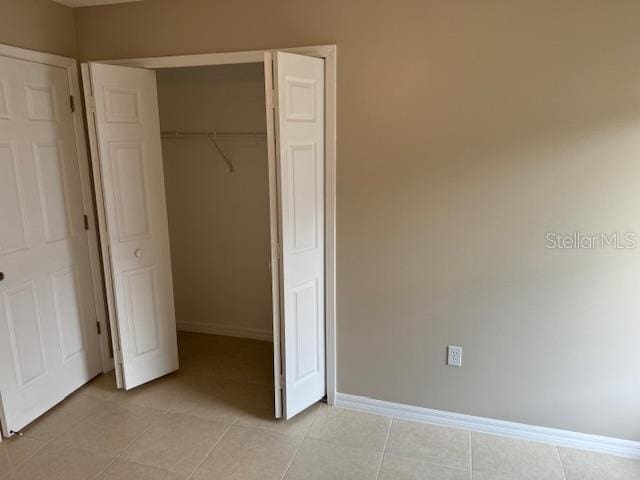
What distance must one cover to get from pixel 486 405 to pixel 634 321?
89cm

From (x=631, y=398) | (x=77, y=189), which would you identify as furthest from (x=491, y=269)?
(x=77, y=189)

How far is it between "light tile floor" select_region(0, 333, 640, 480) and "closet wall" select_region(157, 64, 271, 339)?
38.6 inches

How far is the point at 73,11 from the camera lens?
2.85 metres

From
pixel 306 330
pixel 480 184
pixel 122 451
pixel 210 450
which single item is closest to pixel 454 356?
pixel 306 330

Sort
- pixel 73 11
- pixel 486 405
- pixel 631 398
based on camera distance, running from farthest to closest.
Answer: pixel 73 11
pixel 486 405
pixel 631 398

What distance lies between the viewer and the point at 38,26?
2617 mm

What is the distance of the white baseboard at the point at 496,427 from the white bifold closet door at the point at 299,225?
0.32 m

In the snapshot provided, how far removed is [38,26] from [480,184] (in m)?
2.64

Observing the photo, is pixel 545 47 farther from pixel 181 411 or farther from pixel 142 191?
pixel 181 411

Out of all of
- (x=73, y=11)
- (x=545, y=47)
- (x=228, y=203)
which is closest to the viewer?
(x=545, y=47)

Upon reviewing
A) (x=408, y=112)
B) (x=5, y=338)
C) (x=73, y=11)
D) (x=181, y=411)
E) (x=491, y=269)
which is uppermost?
(x=73, y=11)

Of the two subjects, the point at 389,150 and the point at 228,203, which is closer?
the point at 389,150

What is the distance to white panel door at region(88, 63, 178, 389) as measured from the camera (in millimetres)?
2682

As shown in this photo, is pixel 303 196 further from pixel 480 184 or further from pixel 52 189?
pixel 52 189
